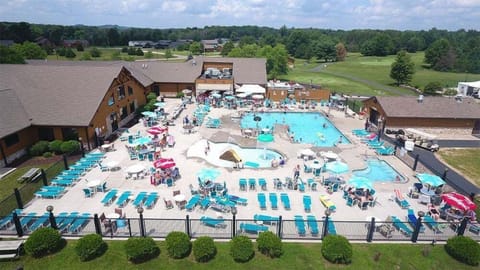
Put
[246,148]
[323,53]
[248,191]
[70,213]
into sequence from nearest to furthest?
1. [70,213]
2. [248,191]
3. [246,148]
4. [323,53]

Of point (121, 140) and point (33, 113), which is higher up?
point (33, 113)

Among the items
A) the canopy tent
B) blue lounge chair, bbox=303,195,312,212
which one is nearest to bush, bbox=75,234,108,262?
blue lounge chair, bbox=303,195,312,212

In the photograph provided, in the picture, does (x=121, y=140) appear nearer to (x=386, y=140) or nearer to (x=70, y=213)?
(x=70, y=213)

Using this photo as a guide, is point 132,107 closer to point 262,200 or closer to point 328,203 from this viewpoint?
point 262,200

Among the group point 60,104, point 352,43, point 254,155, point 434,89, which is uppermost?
point 352,43

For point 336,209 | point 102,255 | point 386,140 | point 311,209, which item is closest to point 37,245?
point 102,255

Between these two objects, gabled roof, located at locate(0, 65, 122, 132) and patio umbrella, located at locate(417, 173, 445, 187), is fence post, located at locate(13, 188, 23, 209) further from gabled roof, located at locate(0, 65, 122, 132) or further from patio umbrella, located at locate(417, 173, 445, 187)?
patio umbrella, located at locate(417, 173, 445, 187)

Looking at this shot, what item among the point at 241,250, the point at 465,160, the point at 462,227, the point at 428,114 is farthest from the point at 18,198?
the point at 428,114
